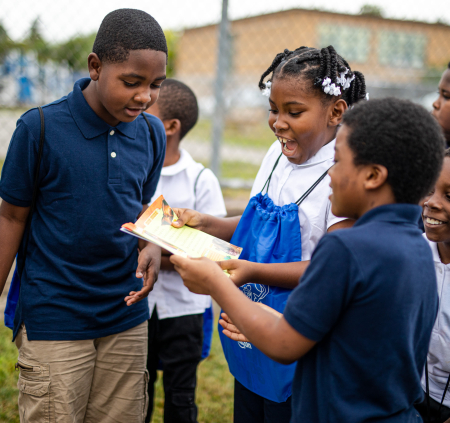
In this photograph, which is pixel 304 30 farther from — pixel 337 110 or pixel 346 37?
pixel 337 110

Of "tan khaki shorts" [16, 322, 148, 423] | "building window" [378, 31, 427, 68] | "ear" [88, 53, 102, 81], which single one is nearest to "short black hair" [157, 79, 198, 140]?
"ear" [88, 53, 102, 81]

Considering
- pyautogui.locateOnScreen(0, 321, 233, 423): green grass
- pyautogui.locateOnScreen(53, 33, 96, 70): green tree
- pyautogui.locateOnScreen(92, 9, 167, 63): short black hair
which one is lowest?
pyautogui.locateOnScreen(0, 321, 233, 423): green grass

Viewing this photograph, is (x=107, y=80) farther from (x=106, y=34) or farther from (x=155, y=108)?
(x=155, y=108)

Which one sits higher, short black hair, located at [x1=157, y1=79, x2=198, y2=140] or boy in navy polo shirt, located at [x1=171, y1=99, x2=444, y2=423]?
short black hair, located at [x1=157, y1=79, x2=198, y2=140]

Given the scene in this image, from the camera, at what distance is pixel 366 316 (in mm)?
1211

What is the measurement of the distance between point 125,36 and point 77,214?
2.31ft

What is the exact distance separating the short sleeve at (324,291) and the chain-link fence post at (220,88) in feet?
11.0

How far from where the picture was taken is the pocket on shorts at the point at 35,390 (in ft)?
5.96

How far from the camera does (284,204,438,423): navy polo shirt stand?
3.87ft

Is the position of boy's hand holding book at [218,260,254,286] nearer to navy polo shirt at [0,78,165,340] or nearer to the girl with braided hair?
the girl with braided hair

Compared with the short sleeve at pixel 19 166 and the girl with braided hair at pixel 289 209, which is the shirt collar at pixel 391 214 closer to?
the girl with braided hair at pixel 289 209

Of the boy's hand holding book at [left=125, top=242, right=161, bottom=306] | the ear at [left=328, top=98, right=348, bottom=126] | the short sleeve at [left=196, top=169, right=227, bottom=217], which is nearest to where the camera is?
the ear at [left=328, top=98, right=348, bottom=126]

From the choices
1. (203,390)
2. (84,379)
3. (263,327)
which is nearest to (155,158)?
(84,379)

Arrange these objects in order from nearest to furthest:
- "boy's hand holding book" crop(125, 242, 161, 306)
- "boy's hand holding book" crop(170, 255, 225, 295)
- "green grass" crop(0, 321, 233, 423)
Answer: "boy's hand holding book" crop(170, 255, 225, 295) → "boy's hand holding book" crop(125, 242, 161, 306) → "green grass" crop(0, 321, 233, 423)
